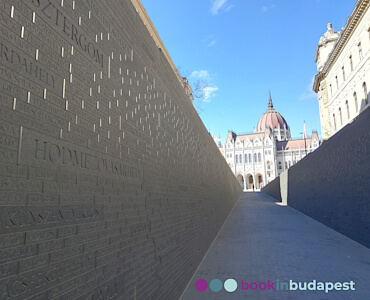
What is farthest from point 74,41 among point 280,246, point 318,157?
point 318,157

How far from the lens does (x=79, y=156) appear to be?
247 centimetres

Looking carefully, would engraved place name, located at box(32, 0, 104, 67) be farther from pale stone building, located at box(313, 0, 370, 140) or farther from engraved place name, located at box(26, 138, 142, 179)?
pale stone building, located at box(313, 0, 370, 140)

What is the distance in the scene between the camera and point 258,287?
579 cm

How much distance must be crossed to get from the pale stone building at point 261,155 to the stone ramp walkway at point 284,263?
8784cm

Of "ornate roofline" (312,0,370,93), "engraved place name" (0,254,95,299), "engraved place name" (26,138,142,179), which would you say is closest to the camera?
"engraved place name" (0,254,95,299)

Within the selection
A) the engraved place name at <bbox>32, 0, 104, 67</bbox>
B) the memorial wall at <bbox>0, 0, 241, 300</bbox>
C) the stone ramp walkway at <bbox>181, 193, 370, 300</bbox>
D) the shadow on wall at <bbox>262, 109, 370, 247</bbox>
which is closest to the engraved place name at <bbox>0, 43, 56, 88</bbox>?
the memorial wall at <bbox>0, 0, 241, 300</bbox>

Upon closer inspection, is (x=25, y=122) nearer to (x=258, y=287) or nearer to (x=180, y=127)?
(x=180, y=127)

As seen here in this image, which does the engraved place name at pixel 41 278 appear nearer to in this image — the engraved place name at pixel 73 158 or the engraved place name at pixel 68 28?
the engraved place name at pixel 73 158

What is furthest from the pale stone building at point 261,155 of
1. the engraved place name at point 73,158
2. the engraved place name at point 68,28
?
the engraved place name at point 68,28

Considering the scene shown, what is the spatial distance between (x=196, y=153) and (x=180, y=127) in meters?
2.01

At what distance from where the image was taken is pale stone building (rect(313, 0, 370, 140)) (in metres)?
25.0

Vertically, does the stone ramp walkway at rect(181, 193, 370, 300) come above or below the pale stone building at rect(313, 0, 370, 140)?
below

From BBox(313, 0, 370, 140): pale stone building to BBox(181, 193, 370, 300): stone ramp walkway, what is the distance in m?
19.9

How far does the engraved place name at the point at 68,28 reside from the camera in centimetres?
221
